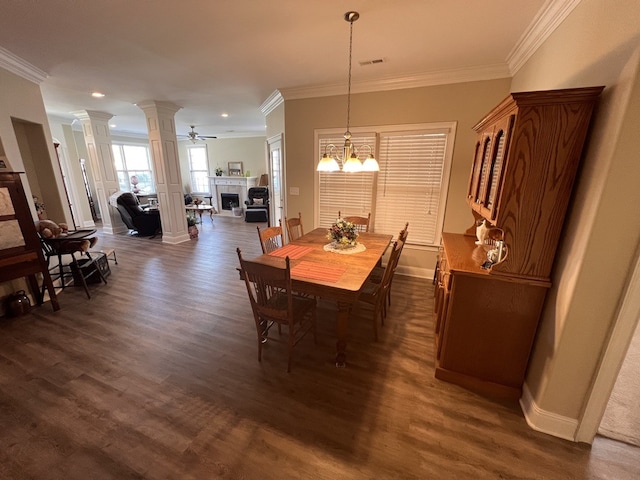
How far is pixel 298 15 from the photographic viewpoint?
6.81ft

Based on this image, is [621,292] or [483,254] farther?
[483,254]

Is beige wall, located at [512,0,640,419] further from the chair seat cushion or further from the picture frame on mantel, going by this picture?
the picture frame on mantel

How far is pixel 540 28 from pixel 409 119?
1.52m

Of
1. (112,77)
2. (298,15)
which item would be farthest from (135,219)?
(298,15)

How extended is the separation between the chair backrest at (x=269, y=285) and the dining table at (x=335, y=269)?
0.16 m

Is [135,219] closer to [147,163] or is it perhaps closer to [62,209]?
[62,209]

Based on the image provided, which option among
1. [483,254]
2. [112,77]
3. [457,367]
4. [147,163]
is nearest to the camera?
[457,367]

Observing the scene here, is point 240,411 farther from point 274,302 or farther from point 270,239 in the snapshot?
point 270,239

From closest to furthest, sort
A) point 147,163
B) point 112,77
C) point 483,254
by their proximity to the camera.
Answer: point 483,254 → point 112,77 → point 147,163

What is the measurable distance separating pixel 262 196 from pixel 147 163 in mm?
4698

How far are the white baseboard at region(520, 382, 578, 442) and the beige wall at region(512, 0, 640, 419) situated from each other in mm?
36

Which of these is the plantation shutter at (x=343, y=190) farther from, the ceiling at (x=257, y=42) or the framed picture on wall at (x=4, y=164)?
the framed picture on wall at (x=4, y=164)

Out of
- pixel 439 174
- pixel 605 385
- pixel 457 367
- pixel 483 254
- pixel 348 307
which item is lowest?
pixel 457 367

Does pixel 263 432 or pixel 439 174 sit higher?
pixel 439 174
